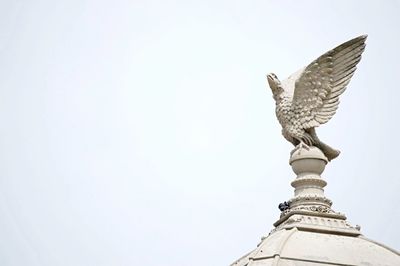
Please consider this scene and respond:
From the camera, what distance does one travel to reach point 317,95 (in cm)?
1845

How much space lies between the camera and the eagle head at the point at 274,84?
1878cm

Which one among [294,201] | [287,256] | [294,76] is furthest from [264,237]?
[294,76]

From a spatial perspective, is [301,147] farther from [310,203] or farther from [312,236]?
[312,236]

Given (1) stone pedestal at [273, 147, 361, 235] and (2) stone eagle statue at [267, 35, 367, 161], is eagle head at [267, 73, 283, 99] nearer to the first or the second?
(2) stone eagle statue at [267, 35, 367, 161]

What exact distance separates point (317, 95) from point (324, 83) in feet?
1.23

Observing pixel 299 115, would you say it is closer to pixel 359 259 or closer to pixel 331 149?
pixel 331 149

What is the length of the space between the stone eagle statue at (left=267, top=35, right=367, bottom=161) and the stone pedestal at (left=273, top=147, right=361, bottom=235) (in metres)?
0.40

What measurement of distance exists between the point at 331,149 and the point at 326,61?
90.1 inches

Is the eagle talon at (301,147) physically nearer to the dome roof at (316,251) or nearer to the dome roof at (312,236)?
the dome roof at (312,236)

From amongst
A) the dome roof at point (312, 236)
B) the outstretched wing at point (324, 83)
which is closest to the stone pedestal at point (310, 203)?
the dome roof at point (312, 236)

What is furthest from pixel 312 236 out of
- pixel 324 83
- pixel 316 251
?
pixel 324 83

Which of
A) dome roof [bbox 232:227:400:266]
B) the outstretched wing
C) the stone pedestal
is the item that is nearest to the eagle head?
the outstretched wing

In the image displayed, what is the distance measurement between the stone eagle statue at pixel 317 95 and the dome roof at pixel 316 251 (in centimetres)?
272

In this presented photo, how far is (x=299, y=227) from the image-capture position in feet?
54.4
